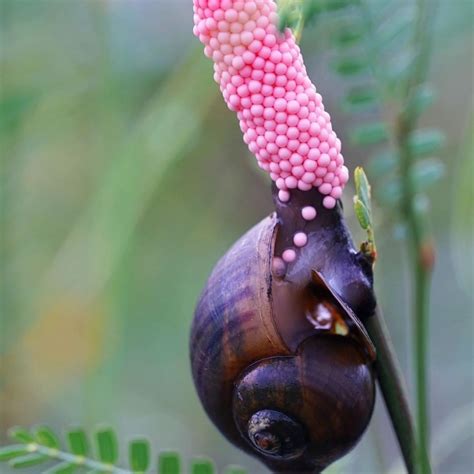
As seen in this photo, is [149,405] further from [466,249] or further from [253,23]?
[253,23]

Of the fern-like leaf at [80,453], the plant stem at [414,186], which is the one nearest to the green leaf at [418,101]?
the plant stem at [414,186]

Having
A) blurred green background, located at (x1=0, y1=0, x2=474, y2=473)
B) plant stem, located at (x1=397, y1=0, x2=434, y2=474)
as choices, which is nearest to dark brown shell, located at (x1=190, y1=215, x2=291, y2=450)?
plant stem, located at (x1=397, y1=0, x2=434, y2=474)

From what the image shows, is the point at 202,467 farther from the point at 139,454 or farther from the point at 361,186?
the point at 361,186

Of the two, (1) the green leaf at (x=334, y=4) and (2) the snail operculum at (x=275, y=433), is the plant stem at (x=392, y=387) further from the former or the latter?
(1) the green leaf at (x=334, y=4)

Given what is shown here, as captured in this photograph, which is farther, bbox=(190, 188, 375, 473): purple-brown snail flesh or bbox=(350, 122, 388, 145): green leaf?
bbox=(350, 122, 388, 145): green leaf

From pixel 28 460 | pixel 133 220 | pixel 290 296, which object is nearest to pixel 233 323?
pixel 290 296

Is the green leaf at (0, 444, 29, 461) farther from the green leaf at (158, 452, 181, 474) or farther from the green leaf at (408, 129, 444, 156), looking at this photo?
the green leaf at (408, 129, 444, 156)
